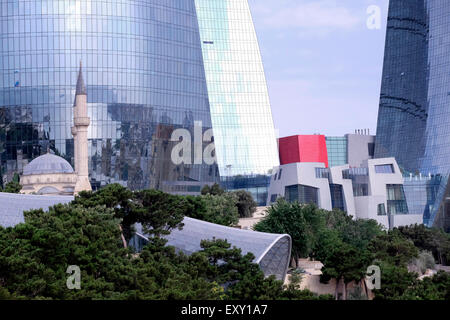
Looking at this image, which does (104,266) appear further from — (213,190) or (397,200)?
(397,200)

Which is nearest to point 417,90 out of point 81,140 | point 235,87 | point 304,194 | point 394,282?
point 304,194

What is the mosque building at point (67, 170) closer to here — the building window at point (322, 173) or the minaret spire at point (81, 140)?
the minaret spire at point (81, 140)

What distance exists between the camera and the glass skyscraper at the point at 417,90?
154 m

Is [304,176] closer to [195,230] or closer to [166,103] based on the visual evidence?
[166,103]

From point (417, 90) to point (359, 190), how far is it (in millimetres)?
32447

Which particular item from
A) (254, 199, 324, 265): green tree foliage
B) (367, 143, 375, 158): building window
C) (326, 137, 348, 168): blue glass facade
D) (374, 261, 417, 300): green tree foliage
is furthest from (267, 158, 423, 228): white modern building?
(374, 261, 417, 300): green tree foliage

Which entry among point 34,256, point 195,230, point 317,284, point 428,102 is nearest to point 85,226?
point 34,256

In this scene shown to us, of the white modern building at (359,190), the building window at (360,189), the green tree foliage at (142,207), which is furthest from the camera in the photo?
the building window at (360,189)

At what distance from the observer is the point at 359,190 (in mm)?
142625

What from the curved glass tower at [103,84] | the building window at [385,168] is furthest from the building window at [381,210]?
the curved glass tower at [103,84]

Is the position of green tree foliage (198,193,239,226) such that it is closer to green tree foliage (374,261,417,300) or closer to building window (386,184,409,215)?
building window (386,184,409,215)

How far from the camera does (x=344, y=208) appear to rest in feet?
464

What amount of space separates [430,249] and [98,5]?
213 feet

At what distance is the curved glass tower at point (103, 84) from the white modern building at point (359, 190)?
18.4 m
